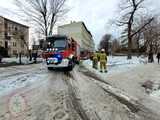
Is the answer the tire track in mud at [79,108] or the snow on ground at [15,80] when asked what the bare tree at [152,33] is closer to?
the snow on ground at [15,80]

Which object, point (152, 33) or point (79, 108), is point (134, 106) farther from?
point (152, 33)

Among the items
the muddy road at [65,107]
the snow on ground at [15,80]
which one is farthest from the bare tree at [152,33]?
the muddy road at [65,107]

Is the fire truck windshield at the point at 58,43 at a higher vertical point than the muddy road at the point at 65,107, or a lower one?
higher

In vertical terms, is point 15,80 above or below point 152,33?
below

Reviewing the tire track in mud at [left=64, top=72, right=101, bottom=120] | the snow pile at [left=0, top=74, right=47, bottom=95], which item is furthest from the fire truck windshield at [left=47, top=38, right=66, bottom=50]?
the tire track in mud at [left=64, top=72, right=101, bottom=120]

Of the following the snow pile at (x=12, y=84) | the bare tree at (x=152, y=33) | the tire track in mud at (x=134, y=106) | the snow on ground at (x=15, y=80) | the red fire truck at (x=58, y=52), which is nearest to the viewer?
the tire track in mud at (x=134, y=106)

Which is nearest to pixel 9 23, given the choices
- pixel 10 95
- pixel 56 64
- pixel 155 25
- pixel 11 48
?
pixel 11 48

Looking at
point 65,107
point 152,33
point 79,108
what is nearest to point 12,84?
point 65,107

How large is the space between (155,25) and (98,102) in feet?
225

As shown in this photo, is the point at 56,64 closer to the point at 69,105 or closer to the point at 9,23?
the point at 69,105

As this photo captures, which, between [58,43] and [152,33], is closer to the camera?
[58,43]

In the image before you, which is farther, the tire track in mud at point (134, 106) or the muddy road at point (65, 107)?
the tire track in mud at point (134, 106)

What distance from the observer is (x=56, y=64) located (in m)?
18.9

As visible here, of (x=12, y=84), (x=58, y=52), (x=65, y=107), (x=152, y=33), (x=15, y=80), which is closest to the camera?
(x=65, y=107)
